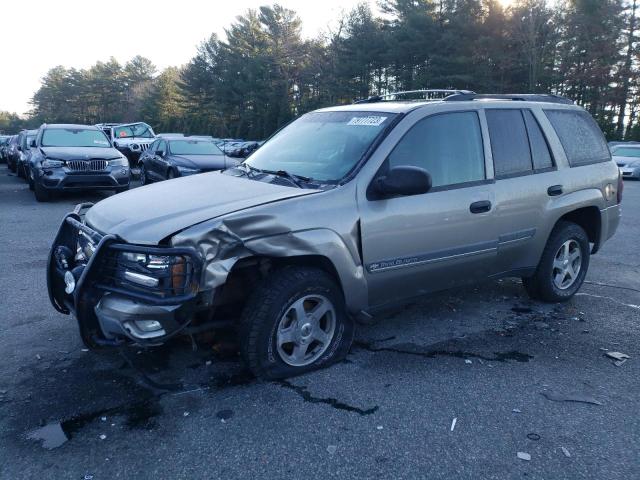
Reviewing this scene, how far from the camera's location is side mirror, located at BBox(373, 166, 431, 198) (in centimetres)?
362

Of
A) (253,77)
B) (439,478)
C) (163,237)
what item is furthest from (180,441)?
(253,77)

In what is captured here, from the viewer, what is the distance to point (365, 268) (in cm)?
378

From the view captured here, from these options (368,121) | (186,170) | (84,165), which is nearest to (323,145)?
(368,121)

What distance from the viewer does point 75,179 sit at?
39.0ft

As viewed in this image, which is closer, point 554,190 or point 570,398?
point 570,398

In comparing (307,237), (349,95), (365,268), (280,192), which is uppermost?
(349,95)

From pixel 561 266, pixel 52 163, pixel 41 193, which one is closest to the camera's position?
pixel 561 266

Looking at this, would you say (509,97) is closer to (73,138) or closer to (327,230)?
(327,230)

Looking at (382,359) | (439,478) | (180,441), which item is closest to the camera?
(439,478)

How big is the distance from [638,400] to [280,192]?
2.62m

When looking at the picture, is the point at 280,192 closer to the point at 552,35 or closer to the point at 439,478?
the point at 439,478

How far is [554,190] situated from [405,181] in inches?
76.3

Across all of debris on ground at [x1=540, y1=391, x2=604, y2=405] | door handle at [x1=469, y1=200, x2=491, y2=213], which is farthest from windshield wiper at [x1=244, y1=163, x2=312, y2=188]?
debris on ground at [x1=540, y1=391, x2=604, y2=405]

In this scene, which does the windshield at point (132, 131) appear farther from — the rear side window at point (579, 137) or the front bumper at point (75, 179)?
the rear side window at point (579, 137)
